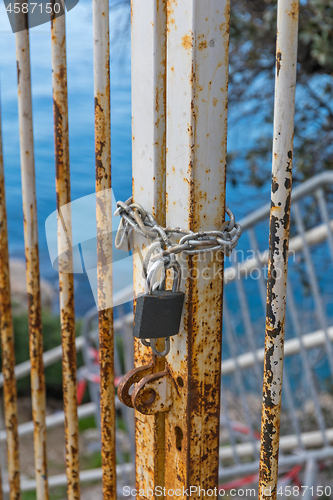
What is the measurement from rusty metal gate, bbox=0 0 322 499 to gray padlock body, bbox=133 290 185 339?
23mm

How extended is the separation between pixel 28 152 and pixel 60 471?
10.1 ft

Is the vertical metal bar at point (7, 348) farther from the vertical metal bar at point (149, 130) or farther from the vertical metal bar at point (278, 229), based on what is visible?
the vertical metal bar at point (278, 229)

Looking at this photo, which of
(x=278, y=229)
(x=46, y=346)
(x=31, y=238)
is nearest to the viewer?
(x=278, y=229)

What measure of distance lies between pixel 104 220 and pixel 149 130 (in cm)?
15

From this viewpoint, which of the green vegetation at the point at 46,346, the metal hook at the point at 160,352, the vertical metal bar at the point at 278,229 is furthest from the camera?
the green vegetation at the point at 46,346

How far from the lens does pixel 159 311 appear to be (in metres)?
0.53

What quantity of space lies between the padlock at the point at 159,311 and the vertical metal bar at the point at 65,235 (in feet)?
0.71

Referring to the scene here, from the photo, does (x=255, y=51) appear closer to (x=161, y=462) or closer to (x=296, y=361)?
(x=296, y=361)

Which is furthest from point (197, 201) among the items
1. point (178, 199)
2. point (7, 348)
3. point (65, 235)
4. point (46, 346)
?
point (46, 346)

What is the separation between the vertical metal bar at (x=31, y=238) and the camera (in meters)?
0.70

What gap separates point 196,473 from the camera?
600 millimetres

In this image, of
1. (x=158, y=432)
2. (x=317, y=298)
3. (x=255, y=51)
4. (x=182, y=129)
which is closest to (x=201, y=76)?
(x=182, y=129)

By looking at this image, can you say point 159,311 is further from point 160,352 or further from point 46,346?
point 46,346

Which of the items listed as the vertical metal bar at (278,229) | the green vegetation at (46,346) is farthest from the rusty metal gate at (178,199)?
the green vegetation at (46,346)
